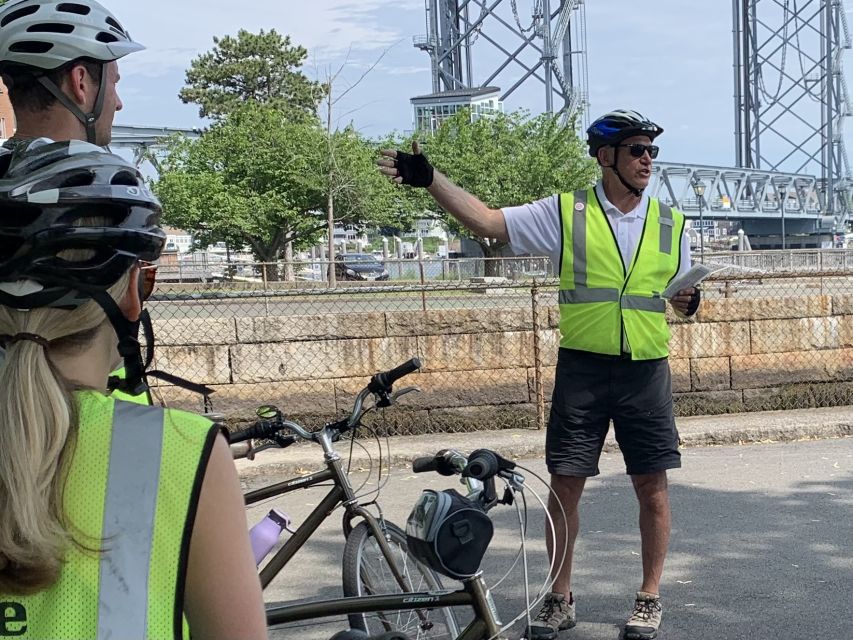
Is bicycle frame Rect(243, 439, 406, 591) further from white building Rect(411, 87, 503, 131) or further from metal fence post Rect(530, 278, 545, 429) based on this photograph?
white building Rect(411, 87, 503, 131)

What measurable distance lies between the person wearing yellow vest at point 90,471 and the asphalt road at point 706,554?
2.58 meters

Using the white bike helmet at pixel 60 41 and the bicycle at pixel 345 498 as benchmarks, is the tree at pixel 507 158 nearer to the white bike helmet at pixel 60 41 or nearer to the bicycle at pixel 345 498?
the bicycle at pixel 345 498

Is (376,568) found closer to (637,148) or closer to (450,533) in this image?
(450,533)

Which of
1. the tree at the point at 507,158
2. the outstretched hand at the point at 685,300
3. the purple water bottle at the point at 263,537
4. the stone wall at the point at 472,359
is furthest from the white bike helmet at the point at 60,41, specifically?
the tree at the point at 507,158

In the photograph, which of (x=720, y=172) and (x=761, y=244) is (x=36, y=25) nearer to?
(x=720, y=172)

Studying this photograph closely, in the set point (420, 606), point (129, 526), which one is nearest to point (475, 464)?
point (420, 606)

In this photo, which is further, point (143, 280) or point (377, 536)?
point (377, 536)

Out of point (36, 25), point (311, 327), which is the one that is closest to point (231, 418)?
point (311, 327)

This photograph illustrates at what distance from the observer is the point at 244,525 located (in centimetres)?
133

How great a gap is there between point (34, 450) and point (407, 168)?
111 inches

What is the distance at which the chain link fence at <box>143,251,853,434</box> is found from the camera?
8070 millimetres

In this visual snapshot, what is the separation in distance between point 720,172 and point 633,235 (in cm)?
7736

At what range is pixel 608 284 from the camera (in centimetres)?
424

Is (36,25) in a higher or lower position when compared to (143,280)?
higher
